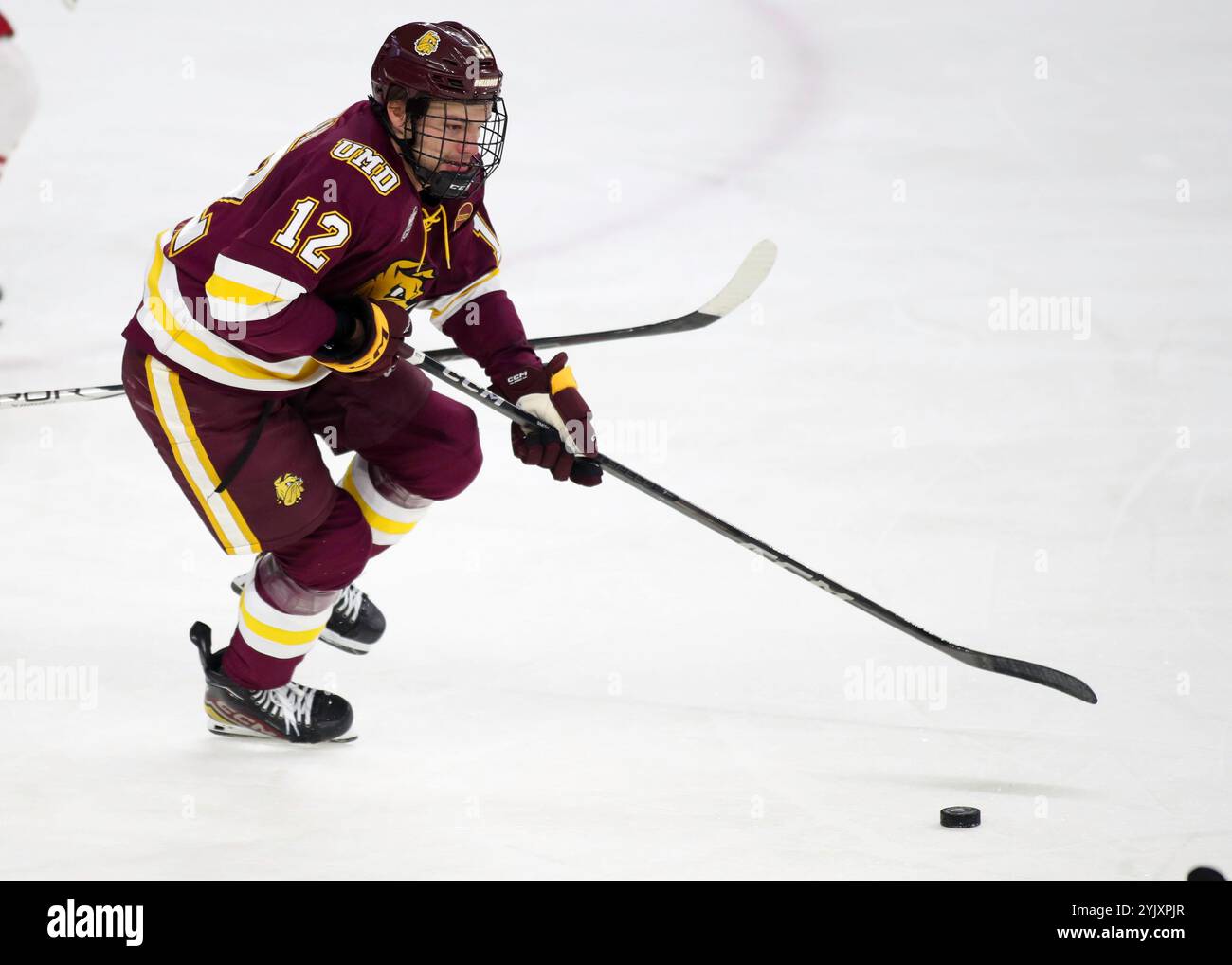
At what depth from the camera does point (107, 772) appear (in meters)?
2.87

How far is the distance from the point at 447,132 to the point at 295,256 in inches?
13.2

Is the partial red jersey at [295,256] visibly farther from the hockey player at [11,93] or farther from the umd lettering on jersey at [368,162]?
the hockey player at [11,93]

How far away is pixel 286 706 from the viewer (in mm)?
2998

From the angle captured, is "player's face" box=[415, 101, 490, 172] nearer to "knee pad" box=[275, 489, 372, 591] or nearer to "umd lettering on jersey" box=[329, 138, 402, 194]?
"umd lettering on jersey" box=[329, 138, 402, 194]

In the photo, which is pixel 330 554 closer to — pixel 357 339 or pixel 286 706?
pixel 286 706

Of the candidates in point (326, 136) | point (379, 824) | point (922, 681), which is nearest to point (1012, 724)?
point (922, 681)

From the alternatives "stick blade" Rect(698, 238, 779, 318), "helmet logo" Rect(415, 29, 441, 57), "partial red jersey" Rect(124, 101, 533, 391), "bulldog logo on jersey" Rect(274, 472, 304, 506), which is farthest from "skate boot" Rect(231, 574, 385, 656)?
"helmet logo" Rect(415, 29, 441, 57)

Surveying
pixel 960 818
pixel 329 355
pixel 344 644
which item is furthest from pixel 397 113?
pixel 960 818

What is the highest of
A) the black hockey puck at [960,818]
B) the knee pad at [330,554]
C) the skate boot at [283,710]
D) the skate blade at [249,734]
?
the knee pad at [330,554]

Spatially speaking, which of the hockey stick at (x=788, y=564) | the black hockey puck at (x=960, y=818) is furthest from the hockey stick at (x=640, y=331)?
the black hockey puck at (x=960, y=818)

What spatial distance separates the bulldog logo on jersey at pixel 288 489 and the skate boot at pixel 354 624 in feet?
1.63

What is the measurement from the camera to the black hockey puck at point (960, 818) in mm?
2633
